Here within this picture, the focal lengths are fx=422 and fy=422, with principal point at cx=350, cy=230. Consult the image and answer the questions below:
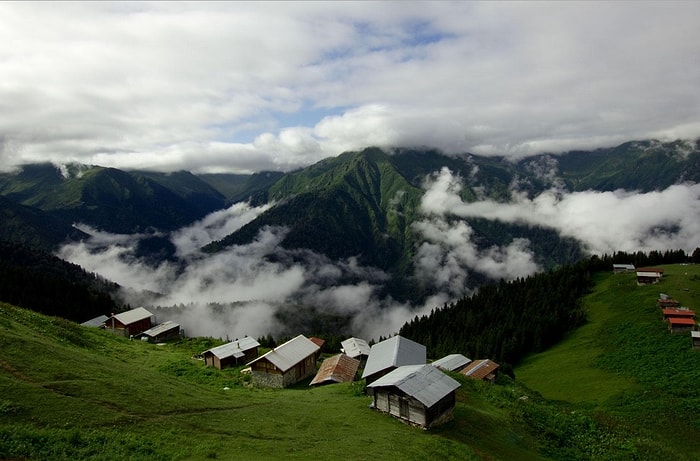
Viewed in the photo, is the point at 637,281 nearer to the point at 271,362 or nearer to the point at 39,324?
the point at 271,362

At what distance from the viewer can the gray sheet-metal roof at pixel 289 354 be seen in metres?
66.0

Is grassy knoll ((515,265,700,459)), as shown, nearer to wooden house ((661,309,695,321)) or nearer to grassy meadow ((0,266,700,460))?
grassy meadow ((0,266,700,460))

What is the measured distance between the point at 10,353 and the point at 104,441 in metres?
15.0

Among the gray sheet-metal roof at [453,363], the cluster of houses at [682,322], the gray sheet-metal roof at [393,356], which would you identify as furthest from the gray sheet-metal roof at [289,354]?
the cluster of houses at [682,322]

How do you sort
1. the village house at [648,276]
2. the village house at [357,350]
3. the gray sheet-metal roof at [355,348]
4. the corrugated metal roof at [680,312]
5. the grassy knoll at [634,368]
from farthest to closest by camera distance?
the village house at [648,276] → the corrugated metal roof at [680,312] → the gray sheet-metal roof at [355,348] → the village house at [357,350] → the grassy knoll at [634,368]

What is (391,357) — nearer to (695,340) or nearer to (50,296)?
(695,340)

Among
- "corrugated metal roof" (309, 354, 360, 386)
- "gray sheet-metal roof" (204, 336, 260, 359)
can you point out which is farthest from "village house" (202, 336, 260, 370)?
"corrugated metal roof" (309, 354, 360, 386)

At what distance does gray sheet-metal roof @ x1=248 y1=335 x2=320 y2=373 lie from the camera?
66.0 m

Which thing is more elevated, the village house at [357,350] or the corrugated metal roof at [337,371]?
the corrugated metal roof at [337,371]

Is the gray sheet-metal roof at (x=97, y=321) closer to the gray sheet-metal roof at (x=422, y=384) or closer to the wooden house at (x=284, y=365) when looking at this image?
the wooden house at (x=284, y=365)

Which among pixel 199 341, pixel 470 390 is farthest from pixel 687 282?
pixel 199 341

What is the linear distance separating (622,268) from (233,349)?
13668 cm

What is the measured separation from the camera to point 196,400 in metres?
35.8

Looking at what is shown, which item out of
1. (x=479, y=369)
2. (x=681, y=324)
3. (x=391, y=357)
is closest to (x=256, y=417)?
(x=391, y=357)
